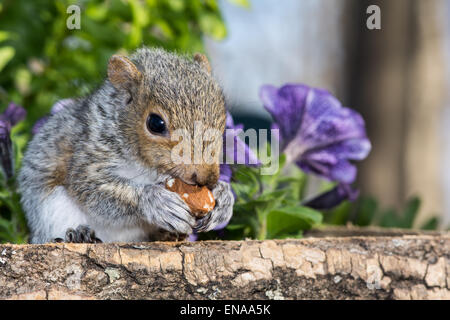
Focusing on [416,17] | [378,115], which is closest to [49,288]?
[378,115]

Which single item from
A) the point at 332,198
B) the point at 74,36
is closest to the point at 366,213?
the point at 332,198

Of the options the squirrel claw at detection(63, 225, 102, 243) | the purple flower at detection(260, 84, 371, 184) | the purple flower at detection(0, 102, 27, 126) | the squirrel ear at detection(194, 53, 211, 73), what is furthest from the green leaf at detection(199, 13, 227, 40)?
the squirrel claw at detection(63, 225, 102, 243)

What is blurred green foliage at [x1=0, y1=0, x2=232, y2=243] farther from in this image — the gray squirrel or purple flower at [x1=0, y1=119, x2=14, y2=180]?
the gray squirrel

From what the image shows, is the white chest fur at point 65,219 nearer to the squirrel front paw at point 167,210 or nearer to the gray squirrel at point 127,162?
the gray squirrel at point 127,162

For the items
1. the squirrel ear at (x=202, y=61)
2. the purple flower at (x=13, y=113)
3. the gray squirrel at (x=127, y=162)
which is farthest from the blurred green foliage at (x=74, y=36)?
the gray squirrel at (x=127, y=162)

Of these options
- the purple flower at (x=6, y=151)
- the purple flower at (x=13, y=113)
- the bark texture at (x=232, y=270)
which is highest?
the purple flower at (x=13, y=113)

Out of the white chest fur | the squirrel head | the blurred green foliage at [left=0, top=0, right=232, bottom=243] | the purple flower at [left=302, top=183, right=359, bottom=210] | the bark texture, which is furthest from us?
the blurred green foliage at [left=0, top=0, right=232, bottom=243]
